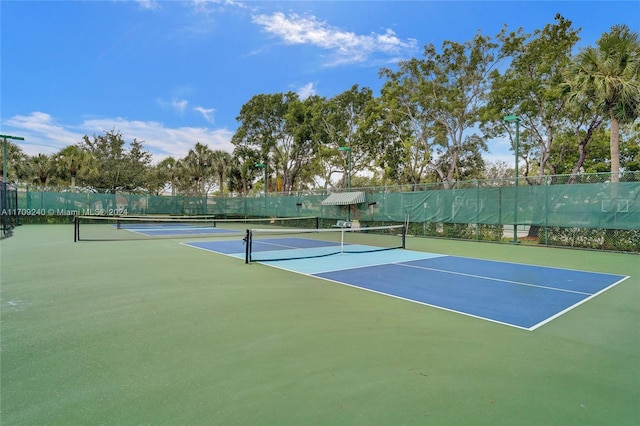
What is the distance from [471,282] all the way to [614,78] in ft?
37.8

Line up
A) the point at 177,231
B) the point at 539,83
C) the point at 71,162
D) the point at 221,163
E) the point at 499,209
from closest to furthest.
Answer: the point at 499,209, the point at 539,83, the point at 177,231, the point at 71,162, the point at 221,163

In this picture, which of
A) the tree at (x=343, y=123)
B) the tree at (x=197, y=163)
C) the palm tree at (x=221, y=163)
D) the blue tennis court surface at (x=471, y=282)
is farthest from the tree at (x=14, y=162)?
the blue tennis court surface at (x=471, y=282)

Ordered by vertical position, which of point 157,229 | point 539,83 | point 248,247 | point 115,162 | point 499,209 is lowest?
point 157,229

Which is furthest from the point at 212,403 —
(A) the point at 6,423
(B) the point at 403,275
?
(B) the point at 403,275

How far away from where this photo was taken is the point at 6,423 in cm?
217

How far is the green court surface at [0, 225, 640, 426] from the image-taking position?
2344 millimetres

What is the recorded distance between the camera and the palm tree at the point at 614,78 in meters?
12.6

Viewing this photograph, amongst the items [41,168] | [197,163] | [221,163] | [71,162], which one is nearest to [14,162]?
[41,168]

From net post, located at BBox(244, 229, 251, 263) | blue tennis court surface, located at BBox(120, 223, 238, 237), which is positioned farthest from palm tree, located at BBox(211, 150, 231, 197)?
net post, located at BBox(244, 229, 251, 263)

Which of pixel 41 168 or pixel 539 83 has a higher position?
pixel 539 83

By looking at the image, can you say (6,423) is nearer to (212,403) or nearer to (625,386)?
(212,403)

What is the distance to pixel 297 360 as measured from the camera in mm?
3150

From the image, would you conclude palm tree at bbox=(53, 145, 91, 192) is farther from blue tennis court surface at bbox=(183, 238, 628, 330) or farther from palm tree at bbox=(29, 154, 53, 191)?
blue tennis court surface at bbox=(183, 238, 628, 330)

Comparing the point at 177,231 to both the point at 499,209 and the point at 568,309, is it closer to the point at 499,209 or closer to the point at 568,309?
the point at 499,209
